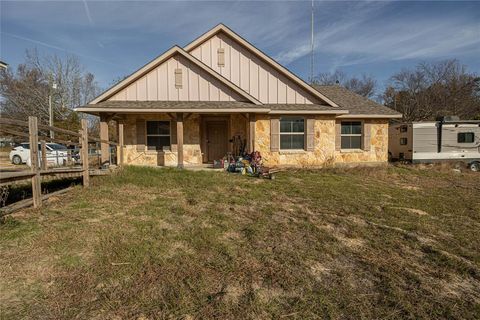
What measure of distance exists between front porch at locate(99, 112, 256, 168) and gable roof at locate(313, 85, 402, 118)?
513 cm

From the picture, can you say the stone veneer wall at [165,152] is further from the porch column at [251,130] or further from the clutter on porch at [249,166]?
the porch column at [251,130]

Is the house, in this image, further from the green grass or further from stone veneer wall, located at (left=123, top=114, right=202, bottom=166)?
the green grass

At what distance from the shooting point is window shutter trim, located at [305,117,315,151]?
1266 cm

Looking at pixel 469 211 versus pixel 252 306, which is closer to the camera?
pixel 252 306

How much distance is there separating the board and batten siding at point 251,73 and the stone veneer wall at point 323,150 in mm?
1223

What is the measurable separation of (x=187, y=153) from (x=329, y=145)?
22.9 feet

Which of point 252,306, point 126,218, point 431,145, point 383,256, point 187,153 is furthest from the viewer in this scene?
point 431,145

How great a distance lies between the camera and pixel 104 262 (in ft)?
11.2

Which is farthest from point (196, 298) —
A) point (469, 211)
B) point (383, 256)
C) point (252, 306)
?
point (469, 211)

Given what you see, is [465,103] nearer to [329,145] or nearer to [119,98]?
[329,145]

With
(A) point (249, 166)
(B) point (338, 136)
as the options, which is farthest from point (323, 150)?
(A) point (249, 166)

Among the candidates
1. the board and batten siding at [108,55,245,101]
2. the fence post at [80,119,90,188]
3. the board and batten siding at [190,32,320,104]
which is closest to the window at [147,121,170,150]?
the board and batten siding at [108,55,245,101]

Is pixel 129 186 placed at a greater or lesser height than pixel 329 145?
lesser

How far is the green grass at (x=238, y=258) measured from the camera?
8.73 feet
